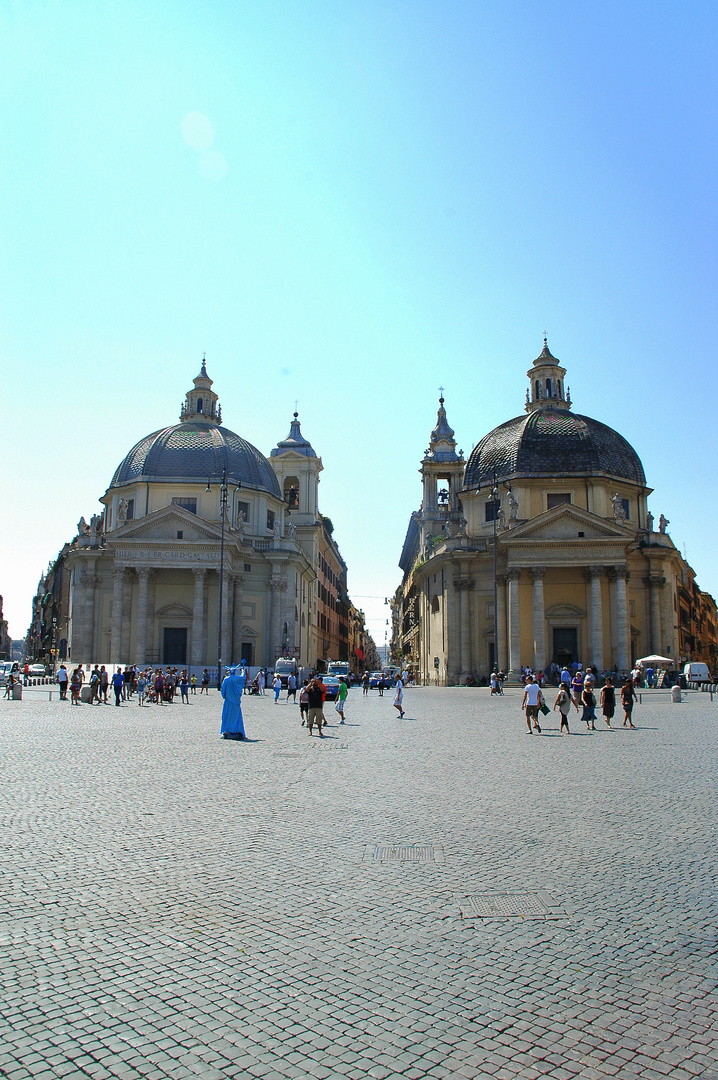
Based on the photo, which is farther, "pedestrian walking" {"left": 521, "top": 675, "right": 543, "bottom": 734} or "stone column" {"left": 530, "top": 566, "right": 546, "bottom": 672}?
"stone column" {"left": 530, "top": 566, "right": 546, "bottom": 672}

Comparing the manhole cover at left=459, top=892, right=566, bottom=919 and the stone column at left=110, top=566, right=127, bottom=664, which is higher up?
the stone column at left=110, top=566, right=127, bottom=664

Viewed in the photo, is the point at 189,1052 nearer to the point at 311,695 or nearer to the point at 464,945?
the point at 464,945

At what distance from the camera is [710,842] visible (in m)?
8.61

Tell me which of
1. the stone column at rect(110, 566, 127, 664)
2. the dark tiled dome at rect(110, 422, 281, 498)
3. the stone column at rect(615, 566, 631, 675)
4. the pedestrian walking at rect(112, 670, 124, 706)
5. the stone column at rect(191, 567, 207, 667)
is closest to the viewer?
the pedestrian walking at rect(112, 670, 124, 706)

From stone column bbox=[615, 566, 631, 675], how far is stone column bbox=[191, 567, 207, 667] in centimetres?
2758

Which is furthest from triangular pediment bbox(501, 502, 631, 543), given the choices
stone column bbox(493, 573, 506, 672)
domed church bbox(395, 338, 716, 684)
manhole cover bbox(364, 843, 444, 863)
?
manhole cover bbox(364, 843, 444, 863)

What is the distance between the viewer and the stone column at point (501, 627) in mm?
55075

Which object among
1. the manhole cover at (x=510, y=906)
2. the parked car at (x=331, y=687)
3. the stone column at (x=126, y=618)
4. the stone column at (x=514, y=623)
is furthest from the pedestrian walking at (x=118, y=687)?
the manhole cover at (x=510, y=906)

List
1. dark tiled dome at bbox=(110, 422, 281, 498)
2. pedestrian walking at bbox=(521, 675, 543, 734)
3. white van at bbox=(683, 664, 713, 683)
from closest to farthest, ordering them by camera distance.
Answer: pedestrian walking at bbox=(521, 675, 543, 734) → white van at bbox=(683, 664, 713, 683) → dark tiled dome at bbox=(110, 422, 281, 498)

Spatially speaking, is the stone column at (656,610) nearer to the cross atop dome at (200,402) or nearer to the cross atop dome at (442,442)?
the cross atop dome at (442,442)

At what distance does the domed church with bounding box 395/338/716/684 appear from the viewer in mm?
55062

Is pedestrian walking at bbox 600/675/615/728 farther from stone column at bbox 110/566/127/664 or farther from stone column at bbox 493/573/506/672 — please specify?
stone column at bbox 110/566/127/664

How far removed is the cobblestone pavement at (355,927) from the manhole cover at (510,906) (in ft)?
0.10

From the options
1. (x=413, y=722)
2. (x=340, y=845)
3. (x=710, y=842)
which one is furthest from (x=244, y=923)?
(x=413, y=722)
